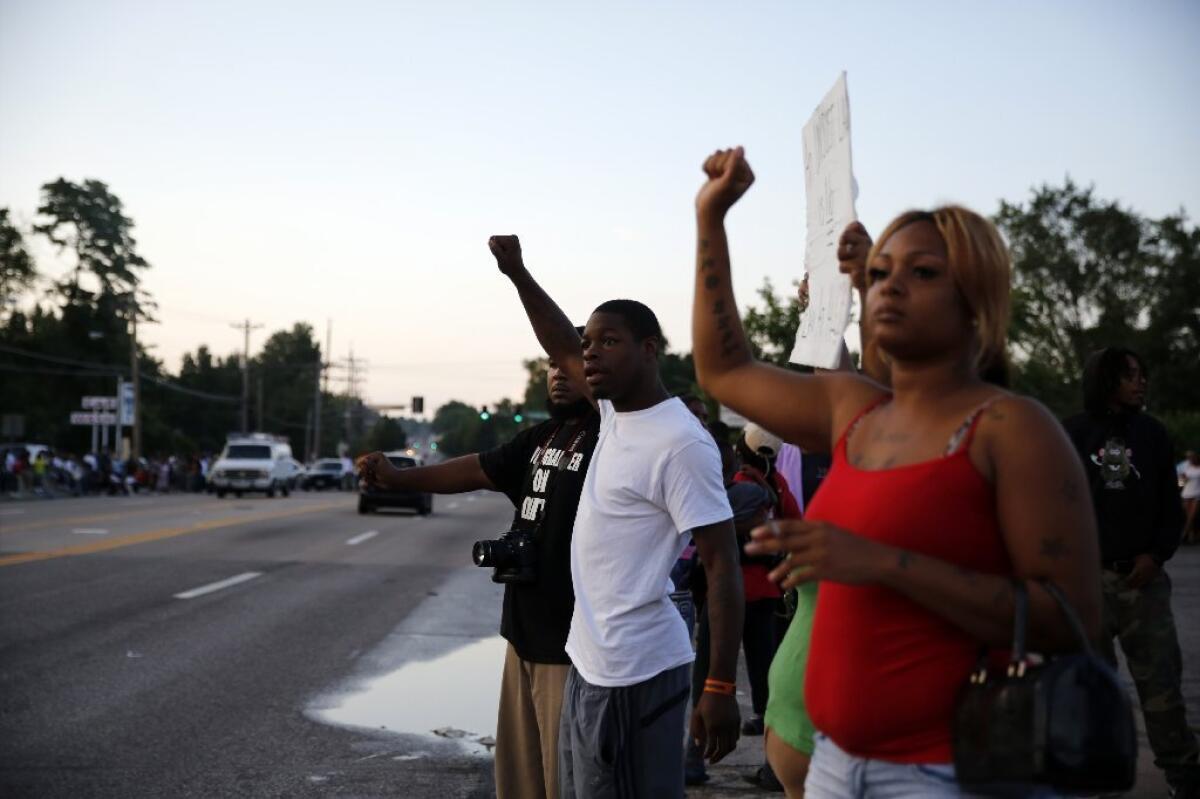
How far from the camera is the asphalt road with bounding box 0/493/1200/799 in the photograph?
23.3ft

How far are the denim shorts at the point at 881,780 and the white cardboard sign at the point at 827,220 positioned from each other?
81 cm

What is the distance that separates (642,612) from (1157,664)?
3.54m

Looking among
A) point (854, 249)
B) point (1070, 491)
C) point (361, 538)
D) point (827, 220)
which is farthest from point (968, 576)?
point (361, 538)

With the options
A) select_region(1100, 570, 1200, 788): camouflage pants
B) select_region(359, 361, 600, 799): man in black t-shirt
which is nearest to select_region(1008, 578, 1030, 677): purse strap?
select_region(359, 361, 600, 799): man in black t-shirt

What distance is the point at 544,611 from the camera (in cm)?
435

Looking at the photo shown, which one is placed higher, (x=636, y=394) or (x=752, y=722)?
(x=636, y=394)

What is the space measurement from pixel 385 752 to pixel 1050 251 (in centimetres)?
5784

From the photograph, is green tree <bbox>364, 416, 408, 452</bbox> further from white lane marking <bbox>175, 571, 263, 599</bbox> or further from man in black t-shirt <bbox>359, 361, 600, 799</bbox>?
man in black t-shirt <bbox>359, 361, 600, 799</bbox>

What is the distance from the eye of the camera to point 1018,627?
210 centimetres

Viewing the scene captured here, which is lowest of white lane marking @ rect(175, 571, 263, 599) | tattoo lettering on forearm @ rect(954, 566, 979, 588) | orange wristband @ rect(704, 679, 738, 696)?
white lane marking @ rect(175, 571, 263, 599)

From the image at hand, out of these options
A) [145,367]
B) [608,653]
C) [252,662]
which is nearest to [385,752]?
[252,662]

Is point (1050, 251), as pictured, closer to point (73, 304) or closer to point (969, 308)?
point (73, 304)

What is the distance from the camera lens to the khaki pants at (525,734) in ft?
14.2

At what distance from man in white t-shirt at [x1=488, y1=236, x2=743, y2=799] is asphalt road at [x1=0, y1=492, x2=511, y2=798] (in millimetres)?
3358
